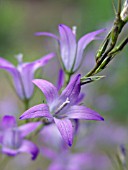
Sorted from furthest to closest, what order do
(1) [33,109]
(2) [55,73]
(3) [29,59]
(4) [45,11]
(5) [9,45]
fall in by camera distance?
(4) [45,11]
(5) [9,45]
(3) [29,59]
(2) [55,73]
(1) [33,109]

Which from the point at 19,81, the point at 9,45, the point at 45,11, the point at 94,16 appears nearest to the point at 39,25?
the point at 45,11

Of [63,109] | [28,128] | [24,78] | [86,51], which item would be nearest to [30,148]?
[28,128]

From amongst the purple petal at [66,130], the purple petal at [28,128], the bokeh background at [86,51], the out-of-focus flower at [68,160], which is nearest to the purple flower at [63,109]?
the purple petal at [66,130]

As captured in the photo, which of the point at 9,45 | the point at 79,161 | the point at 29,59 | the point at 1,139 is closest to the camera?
the point at 1,139

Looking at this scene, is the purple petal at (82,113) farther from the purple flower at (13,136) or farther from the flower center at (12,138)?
the flower center at (12,138)

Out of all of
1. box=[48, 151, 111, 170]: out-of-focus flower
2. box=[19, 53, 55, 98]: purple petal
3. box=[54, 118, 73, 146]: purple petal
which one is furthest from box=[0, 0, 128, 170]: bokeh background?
box=[48, 151, 111, 170]: out-of-focus flower

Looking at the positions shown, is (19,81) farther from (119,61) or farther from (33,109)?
(119,61)

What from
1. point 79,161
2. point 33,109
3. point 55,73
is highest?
point 33,109

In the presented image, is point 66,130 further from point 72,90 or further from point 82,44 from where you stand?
point 82,44
